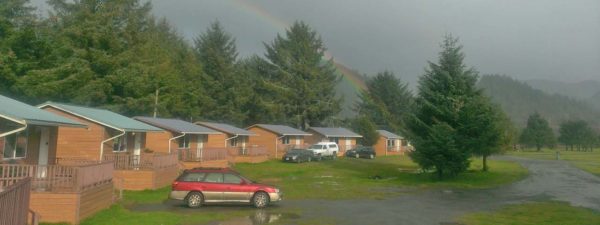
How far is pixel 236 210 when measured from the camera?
2056 cm

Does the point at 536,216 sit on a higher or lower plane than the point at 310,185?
lower

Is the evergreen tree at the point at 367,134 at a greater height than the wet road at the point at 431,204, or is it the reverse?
the evergreen tree at the point at 367,134

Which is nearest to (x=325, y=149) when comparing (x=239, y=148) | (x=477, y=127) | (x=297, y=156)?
(x=297, y=156)

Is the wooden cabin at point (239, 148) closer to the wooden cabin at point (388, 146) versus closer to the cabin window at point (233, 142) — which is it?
the cabin window at point (233, 142)

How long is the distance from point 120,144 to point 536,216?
2191 centimetres

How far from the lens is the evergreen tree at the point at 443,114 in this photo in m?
36.9

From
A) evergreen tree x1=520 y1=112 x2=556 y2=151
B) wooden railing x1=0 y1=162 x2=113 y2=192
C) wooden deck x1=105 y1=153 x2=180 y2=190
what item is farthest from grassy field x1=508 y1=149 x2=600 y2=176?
wooden railing x1=0 y1=162 x2=113 y2=192

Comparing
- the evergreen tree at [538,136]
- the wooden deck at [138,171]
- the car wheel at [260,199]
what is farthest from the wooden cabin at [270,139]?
the evergreen tree at [538,136]

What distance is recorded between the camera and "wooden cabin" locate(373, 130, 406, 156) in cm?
8400

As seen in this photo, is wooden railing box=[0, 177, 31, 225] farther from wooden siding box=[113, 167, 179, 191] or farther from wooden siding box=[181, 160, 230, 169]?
wooden siding box=[181, 160, 230, 169]

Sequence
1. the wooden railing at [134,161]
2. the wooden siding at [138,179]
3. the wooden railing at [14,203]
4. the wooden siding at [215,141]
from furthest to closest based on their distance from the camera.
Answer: the wooden siding at [215,141], the wooden railing at [134,161], the wooden siding at [138,179], the wooden railing at [14,203]

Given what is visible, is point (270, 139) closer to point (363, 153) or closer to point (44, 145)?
point (363, 153)

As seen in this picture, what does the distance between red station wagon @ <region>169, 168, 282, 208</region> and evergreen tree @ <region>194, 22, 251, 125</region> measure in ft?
188

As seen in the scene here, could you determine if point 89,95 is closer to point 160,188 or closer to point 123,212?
point 160,188
